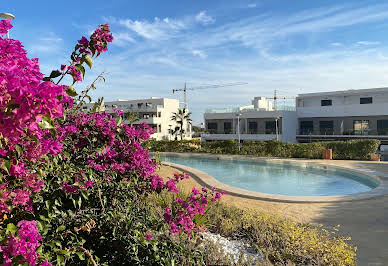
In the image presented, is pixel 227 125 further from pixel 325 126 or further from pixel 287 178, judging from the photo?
pixel 287 178

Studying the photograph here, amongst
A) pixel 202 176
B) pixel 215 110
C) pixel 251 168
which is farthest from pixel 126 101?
pixel 202 176

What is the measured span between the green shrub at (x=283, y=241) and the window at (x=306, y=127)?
29.8 metres

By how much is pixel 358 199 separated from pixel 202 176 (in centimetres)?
614

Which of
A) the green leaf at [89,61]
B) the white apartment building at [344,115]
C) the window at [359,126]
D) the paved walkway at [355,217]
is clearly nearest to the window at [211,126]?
the white apartment building at [344,115]

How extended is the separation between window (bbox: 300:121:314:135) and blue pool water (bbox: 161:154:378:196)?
16.2 meters

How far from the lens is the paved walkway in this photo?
514 centimetres

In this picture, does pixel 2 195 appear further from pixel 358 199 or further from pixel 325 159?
pixel 325 159

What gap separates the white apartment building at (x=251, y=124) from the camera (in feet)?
111

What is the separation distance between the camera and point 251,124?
36938 millimetres

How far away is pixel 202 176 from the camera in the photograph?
12898 millimetres

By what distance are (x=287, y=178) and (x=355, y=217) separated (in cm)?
829

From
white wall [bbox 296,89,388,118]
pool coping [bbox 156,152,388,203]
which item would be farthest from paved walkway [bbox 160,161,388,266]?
white wall [bbox 296,89,388,118]

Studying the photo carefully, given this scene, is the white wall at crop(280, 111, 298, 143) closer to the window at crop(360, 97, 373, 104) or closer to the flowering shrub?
the window at crop(360, 97, 373, 104)

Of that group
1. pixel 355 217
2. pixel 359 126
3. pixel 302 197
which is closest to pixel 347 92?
pixel 359 126
